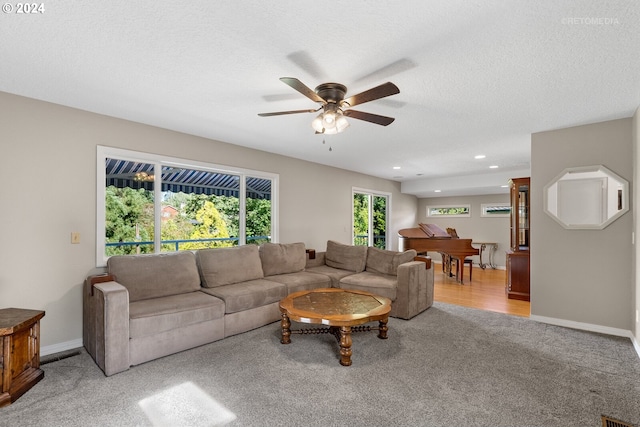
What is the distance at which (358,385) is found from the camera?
7.67 ft

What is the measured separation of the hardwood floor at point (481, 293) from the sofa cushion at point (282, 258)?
2.43 m

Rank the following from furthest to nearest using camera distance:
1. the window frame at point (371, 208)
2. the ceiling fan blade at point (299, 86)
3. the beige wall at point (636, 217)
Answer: the window frame at point (371, 208) < the beige wall at point (636, 217) < the ceiling fan blade at point (299, 86)

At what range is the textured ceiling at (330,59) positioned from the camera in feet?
5.56

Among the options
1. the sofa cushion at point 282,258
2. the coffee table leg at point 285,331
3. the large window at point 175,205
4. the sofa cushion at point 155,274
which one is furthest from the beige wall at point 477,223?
the sofa cushion at point 155,274

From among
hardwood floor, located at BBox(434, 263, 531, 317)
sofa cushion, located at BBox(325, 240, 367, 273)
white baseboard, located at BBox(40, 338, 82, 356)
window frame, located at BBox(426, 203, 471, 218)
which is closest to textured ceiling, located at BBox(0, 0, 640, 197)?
sofa cushion, located at BBox(325, 240, 367, 273)

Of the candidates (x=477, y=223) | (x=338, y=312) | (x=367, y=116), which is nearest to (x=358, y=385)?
(x=338, y=312)

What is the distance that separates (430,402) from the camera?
6.97ft

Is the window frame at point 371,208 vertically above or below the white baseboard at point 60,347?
above

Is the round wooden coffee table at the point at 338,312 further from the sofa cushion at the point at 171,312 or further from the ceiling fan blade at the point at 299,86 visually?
the ceiling fan blade at the point at 299,86

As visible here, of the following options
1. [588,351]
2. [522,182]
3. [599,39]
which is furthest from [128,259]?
[522,182]

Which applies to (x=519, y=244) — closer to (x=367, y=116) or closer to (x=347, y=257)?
(x=347, y=257)

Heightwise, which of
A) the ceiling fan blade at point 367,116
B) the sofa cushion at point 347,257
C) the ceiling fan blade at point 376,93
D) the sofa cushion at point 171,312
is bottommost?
the sofa cushion at point 171,312

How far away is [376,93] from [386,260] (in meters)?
3.04

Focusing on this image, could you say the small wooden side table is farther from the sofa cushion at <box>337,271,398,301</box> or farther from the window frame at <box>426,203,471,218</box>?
the window frame at <box>426,203,471,218</box>
